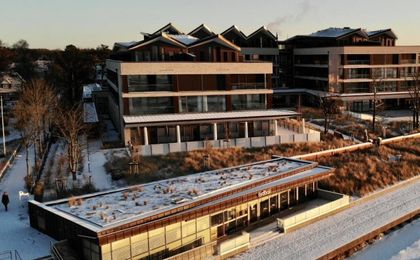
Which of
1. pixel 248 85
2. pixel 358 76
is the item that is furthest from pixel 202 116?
pixel 358 76

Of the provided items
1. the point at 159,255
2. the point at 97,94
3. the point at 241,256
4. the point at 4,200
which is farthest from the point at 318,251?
the point at 97,94

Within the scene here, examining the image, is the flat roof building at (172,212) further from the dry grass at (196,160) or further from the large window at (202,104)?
the large window at (202,104)

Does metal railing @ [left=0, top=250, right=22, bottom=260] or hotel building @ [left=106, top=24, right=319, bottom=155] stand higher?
hotel building @ [left=106, top=24, right=319, bottom=155]

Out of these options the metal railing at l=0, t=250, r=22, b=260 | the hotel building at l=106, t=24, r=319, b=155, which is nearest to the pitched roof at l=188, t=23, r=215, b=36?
the hotel building at l=106, t=24, r=319, b=155

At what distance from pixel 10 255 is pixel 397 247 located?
55.6ft

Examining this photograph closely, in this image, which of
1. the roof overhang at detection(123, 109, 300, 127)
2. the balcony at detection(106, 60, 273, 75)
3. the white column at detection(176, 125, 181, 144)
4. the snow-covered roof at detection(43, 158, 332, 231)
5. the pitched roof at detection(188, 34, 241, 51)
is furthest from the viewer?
the pitched roof at detection(188, 34, 241, 51)

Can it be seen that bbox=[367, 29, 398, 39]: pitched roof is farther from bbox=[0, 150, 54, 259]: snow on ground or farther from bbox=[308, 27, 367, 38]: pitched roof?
bbox=[0, 150, 54, 259]: snow on ground

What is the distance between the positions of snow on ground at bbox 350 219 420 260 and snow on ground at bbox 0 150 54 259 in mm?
13507

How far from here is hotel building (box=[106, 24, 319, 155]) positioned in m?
35.7

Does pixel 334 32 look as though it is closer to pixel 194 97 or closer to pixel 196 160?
pixel 194 97

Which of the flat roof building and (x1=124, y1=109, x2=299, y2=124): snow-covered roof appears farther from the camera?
(x1=124, y1=109, x2=299, y2=124): snow-covered roof

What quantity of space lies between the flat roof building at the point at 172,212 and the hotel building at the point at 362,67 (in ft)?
110

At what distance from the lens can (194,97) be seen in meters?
→ 37.9

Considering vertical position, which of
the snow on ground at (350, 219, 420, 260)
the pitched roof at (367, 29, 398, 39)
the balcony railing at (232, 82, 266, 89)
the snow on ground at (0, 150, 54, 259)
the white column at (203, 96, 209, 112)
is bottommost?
the snow on ground at (350, 219, 420, 260)
